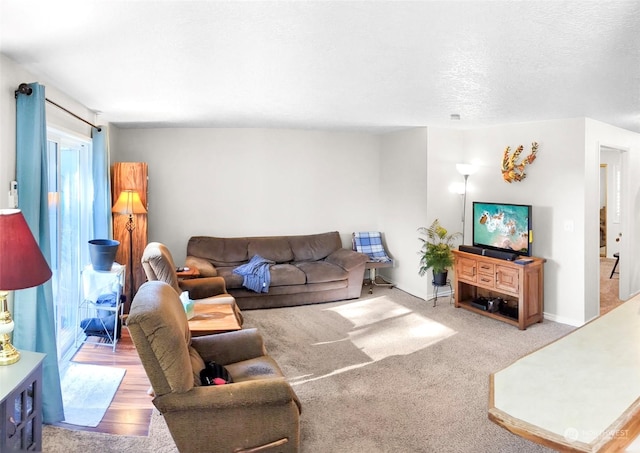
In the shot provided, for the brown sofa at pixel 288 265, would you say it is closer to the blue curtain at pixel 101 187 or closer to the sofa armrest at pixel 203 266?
the sofa armrest at pixel 203 266

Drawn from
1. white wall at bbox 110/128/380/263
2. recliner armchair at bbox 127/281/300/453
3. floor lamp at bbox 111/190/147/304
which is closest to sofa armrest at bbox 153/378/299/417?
recliner armchair at bbox 127/281/300/453

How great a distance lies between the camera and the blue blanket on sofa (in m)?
5.25

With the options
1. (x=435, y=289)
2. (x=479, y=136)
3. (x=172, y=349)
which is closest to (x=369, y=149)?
(x=479, y=136)

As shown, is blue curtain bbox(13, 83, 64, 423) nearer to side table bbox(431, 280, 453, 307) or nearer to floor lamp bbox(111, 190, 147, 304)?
floor lamp bbox(111, 190, 147, 304)

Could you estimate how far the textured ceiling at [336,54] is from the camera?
196 cm

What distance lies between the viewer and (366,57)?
264 centimetres

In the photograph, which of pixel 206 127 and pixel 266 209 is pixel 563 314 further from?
pixel 206 127

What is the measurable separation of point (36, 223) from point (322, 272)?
11.6 feet

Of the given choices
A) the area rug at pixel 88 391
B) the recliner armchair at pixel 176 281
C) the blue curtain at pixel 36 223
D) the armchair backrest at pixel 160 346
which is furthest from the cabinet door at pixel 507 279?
the blue curtain at pixel 36 223

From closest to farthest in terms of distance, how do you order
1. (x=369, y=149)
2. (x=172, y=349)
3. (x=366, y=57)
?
1. (x=172, y=349)
2. (x=366, y=57)
3. (x=369, y=149)

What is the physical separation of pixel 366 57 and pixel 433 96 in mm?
1335

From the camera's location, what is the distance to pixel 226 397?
2.09 m

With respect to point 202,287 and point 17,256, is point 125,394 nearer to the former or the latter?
point 202,287

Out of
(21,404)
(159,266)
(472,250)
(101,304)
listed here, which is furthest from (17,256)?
(472,250)
